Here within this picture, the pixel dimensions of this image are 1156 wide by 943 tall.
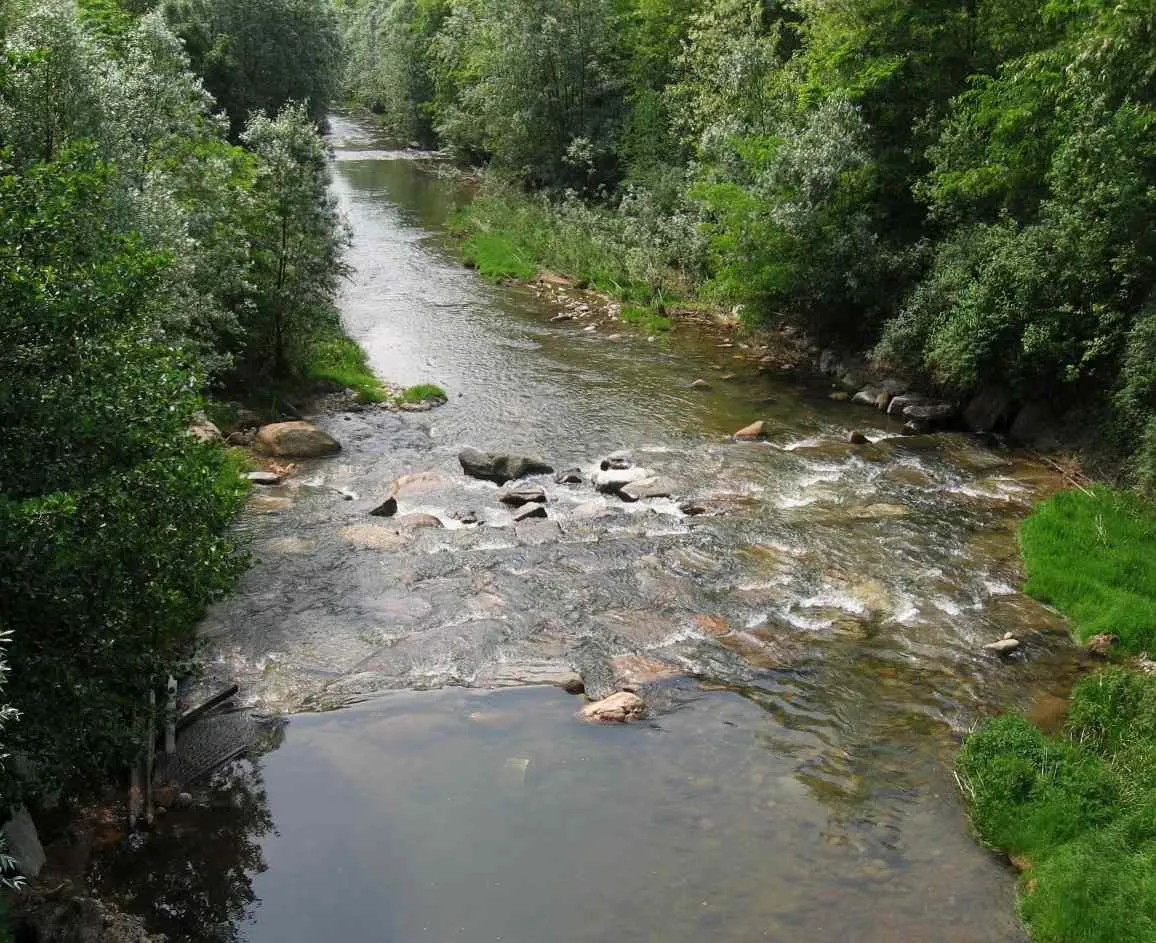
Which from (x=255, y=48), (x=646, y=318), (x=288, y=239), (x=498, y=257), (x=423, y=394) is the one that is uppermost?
(x=255, y=48)

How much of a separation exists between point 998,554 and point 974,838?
8.05 meters

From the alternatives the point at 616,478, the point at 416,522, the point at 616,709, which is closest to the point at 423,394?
the point at 616,478

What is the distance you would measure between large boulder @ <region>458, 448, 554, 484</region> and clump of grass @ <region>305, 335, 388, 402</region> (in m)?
5.61

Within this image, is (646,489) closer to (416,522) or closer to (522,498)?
(522,498)

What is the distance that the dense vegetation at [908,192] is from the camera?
68.0 feet

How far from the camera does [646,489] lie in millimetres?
20906

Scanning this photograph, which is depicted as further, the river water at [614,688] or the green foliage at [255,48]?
the green foliage at [255,48]

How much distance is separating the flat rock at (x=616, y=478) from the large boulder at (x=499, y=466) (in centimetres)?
140

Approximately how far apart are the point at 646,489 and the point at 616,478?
2.65 feet

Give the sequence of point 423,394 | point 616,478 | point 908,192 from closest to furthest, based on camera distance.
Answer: point 616,478, point 423,394, point 908,192

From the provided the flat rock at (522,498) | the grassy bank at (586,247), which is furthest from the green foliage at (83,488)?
the grassy bank at (586,247)

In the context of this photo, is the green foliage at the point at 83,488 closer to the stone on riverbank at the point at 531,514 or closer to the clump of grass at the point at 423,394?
the stone on riverbank at the point at 531,514

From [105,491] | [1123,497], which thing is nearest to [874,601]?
[1123,497]

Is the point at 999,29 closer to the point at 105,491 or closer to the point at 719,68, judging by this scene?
the point at 719,68
